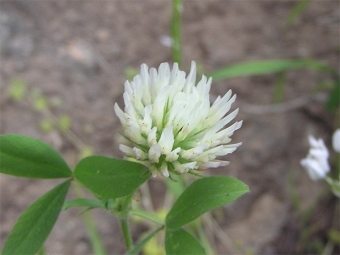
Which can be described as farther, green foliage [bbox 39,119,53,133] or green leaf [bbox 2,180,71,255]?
green foliage [bbox 39,119,53,133]

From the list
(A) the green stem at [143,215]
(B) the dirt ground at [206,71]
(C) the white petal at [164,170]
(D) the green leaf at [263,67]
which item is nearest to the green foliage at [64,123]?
(B) the dirt ground at [206,71]

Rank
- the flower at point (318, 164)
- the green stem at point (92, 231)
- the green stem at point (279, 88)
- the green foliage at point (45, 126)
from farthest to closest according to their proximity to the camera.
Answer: the green stem at point (279, 88), the green foliage at point (45, 126), the green stem at point (92, 231), the flower at point (318, 164)

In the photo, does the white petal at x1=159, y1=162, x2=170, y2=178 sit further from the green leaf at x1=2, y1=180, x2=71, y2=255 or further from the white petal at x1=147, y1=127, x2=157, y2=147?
the green leaf at x1=2, y1=180, x2=71, y2=255

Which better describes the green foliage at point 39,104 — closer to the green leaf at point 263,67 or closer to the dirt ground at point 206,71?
the dirt ground at point 206,71

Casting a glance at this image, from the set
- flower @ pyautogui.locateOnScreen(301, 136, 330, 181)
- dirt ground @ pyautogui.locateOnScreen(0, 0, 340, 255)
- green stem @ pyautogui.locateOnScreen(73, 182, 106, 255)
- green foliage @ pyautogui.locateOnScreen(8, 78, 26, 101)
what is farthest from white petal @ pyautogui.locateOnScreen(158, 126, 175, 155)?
green foliage @ pyautogui.locateOnScreen(8, 78, 26, 101)

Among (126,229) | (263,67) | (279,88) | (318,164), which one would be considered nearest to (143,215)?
(126,229)

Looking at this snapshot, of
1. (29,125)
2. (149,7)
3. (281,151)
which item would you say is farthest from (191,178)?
(149,7)

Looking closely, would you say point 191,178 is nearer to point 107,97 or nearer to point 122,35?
point 107,97
